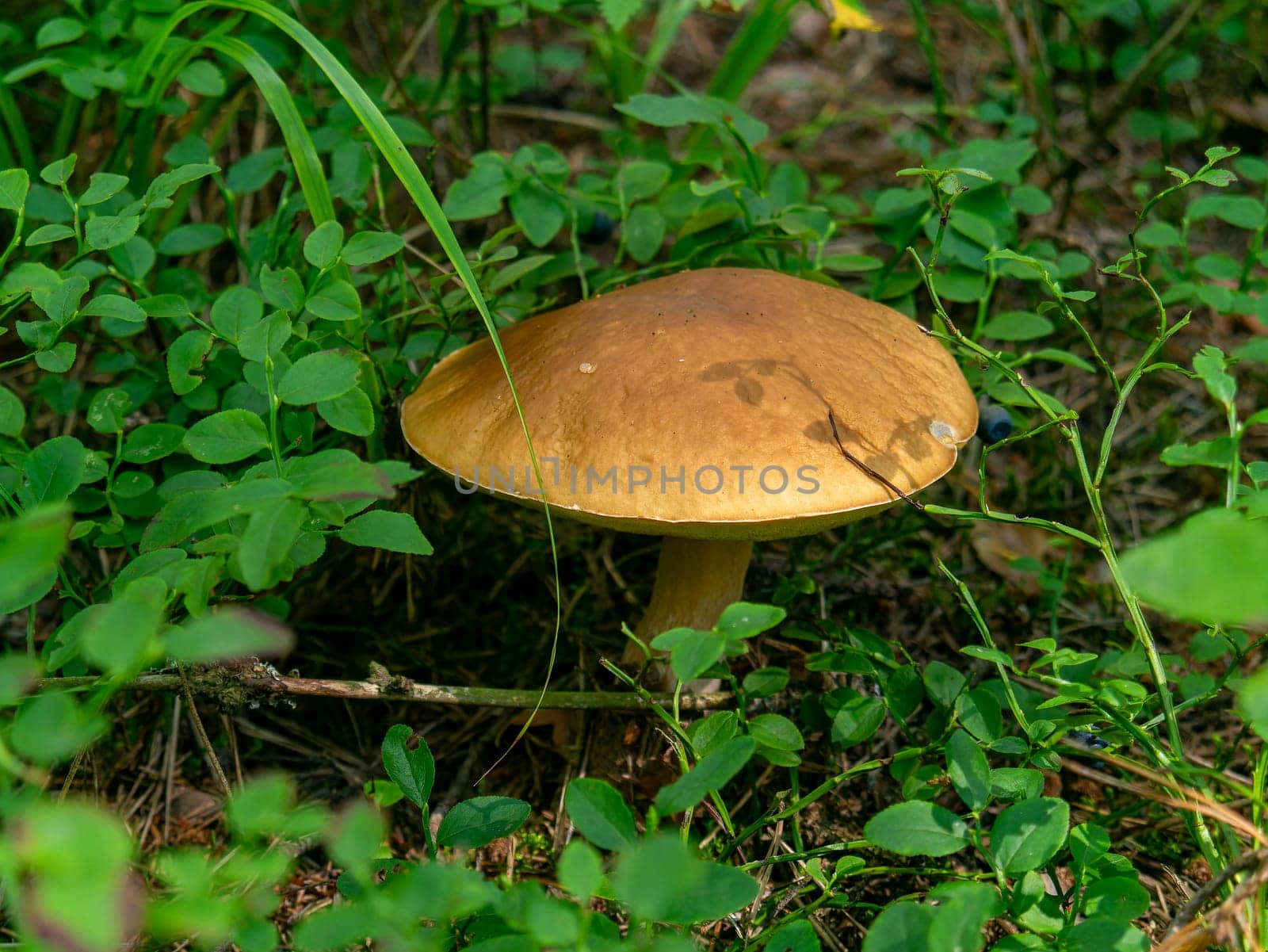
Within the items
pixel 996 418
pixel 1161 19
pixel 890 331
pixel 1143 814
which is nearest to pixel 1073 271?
pixel 996 418

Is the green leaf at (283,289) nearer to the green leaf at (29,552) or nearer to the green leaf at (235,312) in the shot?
the green leaf at (235,312)

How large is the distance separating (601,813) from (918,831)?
1.33ft

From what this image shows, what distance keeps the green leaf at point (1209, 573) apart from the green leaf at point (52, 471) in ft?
4.40

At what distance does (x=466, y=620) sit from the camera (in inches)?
86.1

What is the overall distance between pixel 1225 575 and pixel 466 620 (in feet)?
5.63

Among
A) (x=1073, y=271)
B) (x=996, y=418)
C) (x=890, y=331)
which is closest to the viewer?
(x=890, y=331)

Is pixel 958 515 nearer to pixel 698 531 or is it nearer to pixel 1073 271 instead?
pixel 698 531

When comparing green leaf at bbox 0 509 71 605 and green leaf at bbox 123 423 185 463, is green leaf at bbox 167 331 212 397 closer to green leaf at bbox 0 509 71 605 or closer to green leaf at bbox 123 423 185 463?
green leaf at bbox 123 423 185 463

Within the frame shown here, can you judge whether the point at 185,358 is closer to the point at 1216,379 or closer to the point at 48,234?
the point at 48,234

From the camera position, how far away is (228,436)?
135 cm

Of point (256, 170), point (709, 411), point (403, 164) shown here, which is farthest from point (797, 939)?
point (256, 170)

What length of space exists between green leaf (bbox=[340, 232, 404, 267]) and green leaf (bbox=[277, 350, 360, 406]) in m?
0.30

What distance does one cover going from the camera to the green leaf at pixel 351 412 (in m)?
1.40

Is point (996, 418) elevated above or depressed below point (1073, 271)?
below
